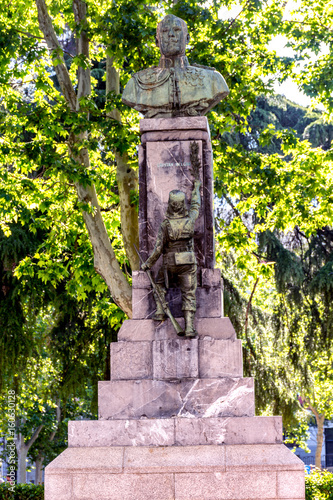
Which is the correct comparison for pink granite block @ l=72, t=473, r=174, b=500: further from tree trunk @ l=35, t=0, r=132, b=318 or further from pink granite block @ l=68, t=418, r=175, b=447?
tree trunk @ l=35, t=0, r=132, b=318

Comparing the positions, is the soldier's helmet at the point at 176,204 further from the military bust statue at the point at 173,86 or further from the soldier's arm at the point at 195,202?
the military bust statue at the point at 173,86

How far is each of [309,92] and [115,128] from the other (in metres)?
4.01

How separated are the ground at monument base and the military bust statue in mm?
4042

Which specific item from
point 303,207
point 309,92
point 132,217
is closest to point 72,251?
point 132,217

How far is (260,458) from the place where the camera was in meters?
7.12

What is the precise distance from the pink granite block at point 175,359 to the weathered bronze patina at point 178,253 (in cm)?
28

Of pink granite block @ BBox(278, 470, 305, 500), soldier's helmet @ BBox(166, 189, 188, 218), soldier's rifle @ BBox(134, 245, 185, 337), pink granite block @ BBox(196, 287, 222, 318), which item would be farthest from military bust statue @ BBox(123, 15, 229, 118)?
pink granite block @ BBox(278, 470, 305, 500)

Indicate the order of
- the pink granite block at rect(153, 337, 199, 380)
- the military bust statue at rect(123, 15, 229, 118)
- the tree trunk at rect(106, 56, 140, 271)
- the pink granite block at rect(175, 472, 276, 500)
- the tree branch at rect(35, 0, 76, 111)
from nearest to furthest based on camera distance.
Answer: the pink granite block at rect(175, 472, 276, 500), the pink granite block at rect(153, 337, 199, 380), the military bust statue at rect(123, 15, 229, 118), the tree trunk at rect(106, 56, 140, 271), the tree branch at rect(35, 0, 76, 111)

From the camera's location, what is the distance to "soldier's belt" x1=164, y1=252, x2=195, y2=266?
809 cm

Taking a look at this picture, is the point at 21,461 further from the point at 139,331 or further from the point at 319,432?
the point at 139,331

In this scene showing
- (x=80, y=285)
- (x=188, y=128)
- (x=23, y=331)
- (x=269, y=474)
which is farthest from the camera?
(x=23, y=331)

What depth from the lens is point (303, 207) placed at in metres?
14.2

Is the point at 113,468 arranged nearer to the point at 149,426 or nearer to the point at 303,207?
the point at 149,426

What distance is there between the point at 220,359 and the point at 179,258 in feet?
3.73
